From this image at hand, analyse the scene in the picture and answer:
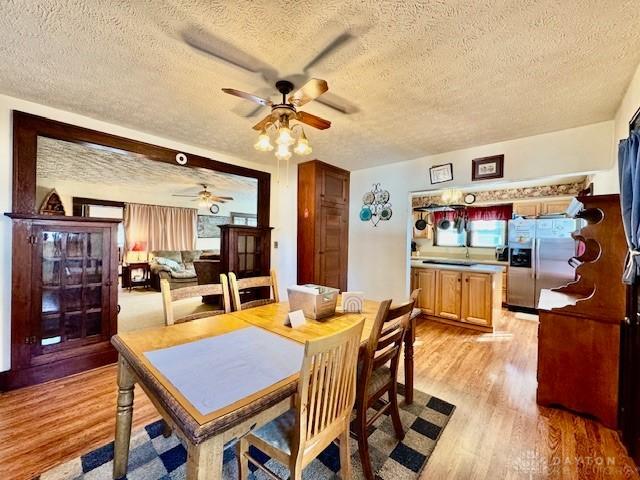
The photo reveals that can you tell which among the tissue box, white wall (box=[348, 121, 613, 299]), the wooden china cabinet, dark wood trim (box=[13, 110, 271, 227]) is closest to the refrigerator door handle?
white wall (box=[348, 121, 613, 299])

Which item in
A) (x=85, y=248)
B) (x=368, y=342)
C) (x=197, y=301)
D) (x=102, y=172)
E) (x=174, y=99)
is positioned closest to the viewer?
(x=368, y=342)

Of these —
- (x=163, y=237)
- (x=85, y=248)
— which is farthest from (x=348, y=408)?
(x=163, y=237)

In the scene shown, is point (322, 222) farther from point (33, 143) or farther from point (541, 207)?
point (541, 207)

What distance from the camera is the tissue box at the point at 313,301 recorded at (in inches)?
70.4

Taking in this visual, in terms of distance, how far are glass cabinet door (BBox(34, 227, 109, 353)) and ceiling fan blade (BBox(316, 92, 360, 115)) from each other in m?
2.42

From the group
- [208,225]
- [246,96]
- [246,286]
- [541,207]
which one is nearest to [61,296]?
[246,286]

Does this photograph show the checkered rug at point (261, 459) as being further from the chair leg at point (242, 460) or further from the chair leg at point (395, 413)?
the chair leg at point (242, 460)

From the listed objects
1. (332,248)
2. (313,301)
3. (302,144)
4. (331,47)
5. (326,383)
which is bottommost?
(326,383)

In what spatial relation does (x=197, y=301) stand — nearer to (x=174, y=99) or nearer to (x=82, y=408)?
(x=82, y=408)

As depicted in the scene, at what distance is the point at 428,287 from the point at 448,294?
29cm

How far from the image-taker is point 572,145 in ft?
8.73

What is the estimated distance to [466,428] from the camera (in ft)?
6.02

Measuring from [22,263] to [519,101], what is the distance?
166 inches

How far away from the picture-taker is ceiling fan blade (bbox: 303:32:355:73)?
146 cm
